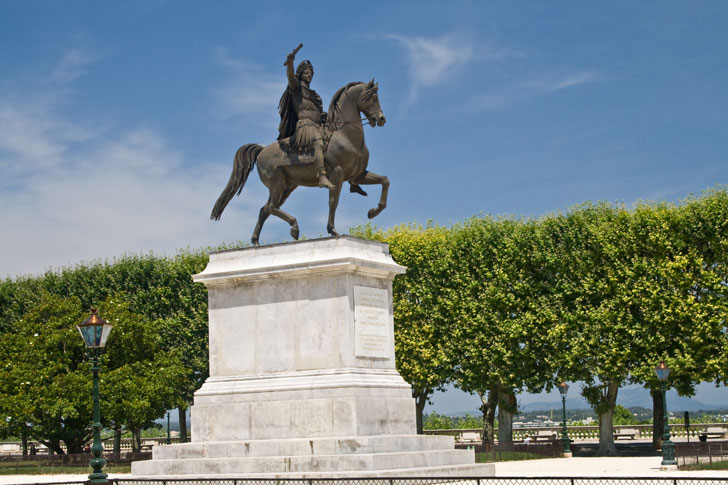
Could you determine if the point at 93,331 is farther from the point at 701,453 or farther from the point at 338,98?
the point at 701,453

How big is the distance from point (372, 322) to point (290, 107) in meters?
5.35

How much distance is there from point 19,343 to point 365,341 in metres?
25.2

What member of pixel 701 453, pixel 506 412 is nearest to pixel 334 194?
pixel 701 453

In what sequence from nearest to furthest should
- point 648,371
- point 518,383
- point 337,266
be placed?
point 337,266 → point 648,371 → point 518,383

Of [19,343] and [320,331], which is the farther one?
[19,343]

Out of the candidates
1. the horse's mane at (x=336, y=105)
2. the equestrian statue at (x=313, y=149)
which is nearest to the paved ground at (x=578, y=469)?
the equestrian statue at (x=313, y=149)

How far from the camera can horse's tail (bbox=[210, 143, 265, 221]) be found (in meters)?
23.5

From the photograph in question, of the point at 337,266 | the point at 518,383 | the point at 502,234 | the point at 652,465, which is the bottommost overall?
the point at 652,465

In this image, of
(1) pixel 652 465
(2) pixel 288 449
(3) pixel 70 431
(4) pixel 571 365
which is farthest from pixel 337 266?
(3) pixel 70 431

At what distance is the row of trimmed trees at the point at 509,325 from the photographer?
36.5 metres

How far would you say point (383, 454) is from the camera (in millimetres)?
19156

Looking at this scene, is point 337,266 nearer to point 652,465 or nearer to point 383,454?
point 383,454

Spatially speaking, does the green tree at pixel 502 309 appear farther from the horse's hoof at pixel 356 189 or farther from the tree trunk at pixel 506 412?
the horse's hoof at pixel 356 189

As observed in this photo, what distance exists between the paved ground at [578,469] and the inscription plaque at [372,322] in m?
7.66
